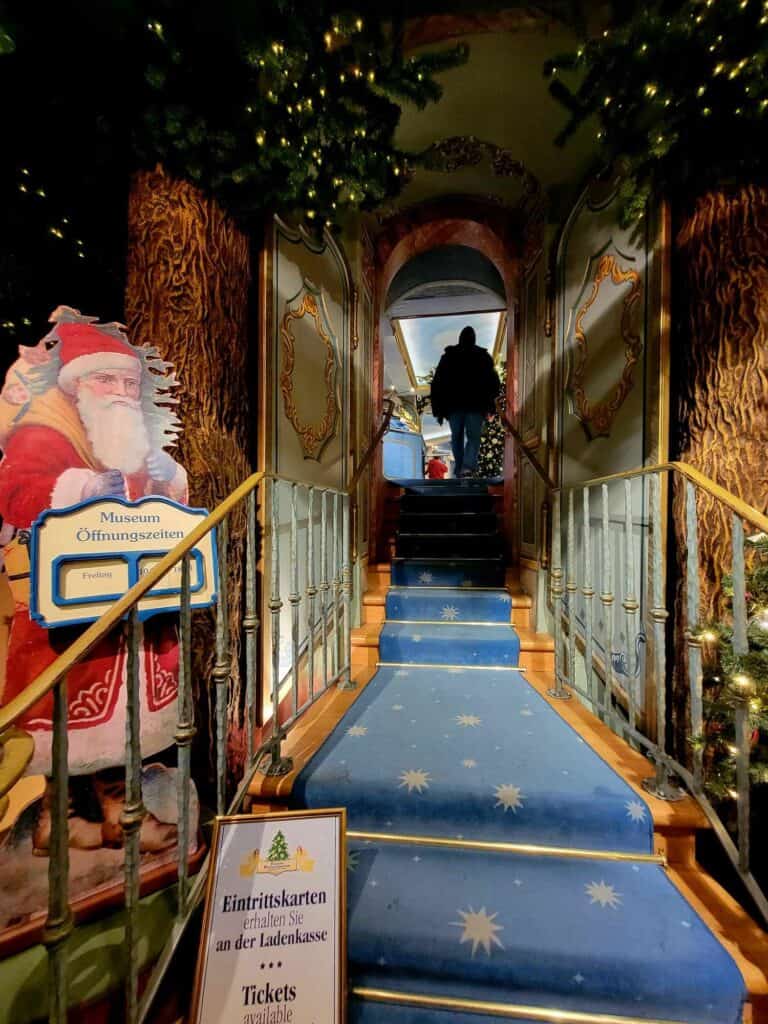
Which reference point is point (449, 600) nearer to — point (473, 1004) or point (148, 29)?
point (473, 1004)

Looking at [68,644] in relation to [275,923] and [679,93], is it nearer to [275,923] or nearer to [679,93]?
[275,923]

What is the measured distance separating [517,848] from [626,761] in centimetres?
53

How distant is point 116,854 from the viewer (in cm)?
124

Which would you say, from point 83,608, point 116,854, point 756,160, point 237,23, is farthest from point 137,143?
point 116,854

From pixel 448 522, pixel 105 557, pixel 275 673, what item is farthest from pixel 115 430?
pixel 448 522

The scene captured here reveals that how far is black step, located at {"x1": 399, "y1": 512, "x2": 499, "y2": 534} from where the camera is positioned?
11.0ft

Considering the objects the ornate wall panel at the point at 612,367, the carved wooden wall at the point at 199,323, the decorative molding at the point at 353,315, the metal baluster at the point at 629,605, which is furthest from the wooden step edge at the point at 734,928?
the decorative molding at the point at 353,315

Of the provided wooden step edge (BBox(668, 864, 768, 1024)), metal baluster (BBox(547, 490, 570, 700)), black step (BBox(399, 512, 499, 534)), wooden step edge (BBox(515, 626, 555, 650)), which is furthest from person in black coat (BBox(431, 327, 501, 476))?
wooden step edge (BBox(668, 864, 768, 1024))

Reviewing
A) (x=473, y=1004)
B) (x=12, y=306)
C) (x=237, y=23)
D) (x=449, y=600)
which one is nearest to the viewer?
(x=473, y=1004)

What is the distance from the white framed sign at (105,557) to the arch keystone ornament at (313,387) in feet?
2.59

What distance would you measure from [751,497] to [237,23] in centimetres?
231

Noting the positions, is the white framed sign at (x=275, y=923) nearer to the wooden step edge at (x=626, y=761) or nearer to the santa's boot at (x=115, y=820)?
the santa's boot at (x=115, y=820)

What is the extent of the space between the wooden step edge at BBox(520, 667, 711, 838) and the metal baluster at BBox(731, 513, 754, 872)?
0.16 m

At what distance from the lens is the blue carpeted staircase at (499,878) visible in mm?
873
